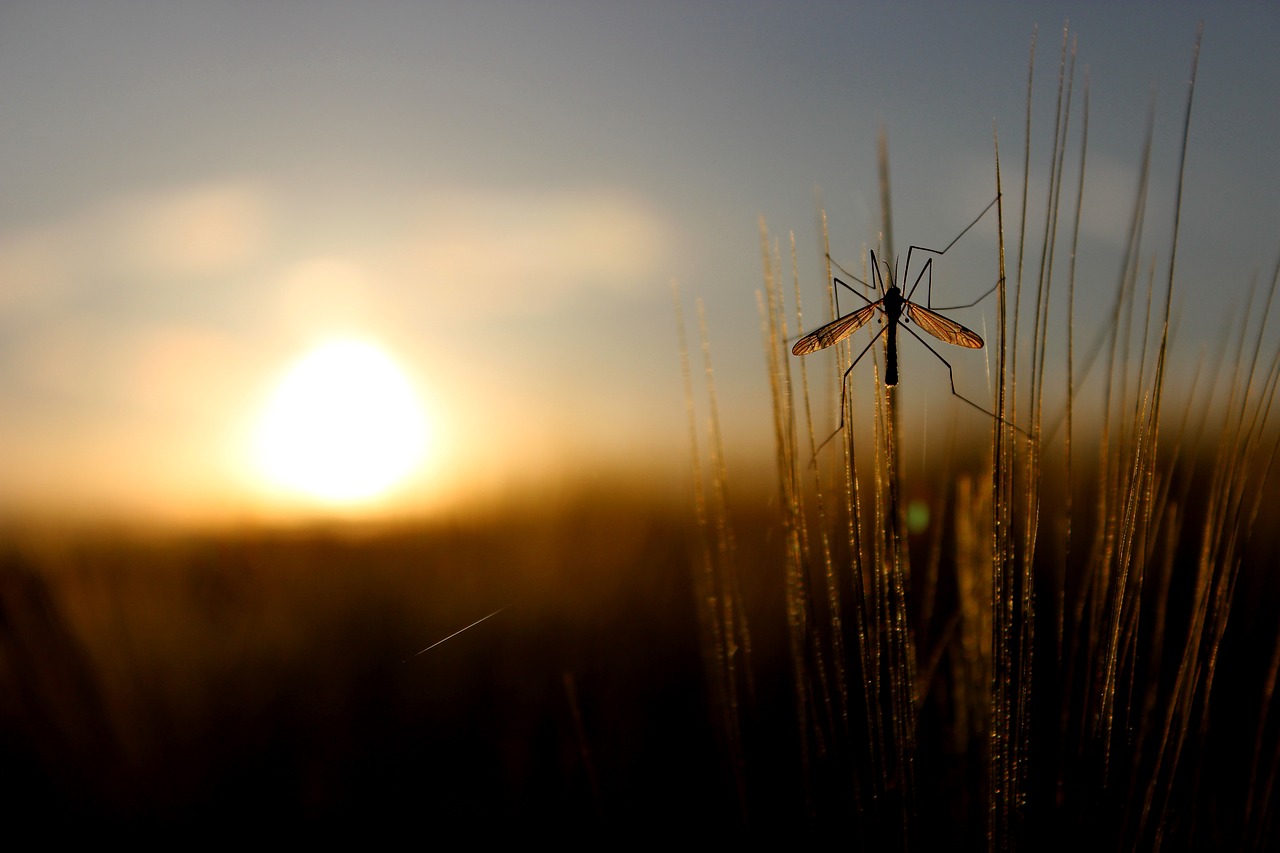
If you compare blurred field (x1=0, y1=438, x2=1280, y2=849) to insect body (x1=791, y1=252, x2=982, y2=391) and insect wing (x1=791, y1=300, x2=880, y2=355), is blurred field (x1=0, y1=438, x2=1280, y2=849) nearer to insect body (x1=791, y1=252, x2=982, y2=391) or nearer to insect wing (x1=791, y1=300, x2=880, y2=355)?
insect body (x1=791, y1=252, x2=982, y2=391)

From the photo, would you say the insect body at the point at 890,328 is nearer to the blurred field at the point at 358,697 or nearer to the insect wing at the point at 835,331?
the insect wing at the point at 835,331

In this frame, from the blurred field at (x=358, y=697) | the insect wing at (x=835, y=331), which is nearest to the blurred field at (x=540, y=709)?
the blurred field at (x=358, y=697)

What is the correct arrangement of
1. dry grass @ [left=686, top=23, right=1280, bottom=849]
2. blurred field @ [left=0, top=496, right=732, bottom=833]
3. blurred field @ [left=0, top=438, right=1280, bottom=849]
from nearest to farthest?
dry grass @ [left=686, top=23, right=1280, bottom=849] → blurred field @ [left=0, top=438, right=1280, bottom=849] → blurred field @ [left=0, top=496, right=732, bottom=833]

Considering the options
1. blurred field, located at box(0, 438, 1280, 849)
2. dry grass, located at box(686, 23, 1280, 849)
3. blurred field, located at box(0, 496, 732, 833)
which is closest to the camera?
dry grass, located at box(686, 23, 1280, 849)

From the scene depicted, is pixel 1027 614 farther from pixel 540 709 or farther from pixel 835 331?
pixel 540 709

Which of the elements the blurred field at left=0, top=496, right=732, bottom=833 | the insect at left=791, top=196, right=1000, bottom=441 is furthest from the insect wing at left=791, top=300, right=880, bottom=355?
the blurred field at left=0, top=496, right=732, bottom=833

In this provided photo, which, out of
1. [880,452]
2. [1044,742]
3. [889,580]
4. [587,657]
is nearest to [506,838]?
[587,657]

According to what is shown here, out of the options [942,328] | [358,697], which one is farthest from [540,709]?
[942,328]
